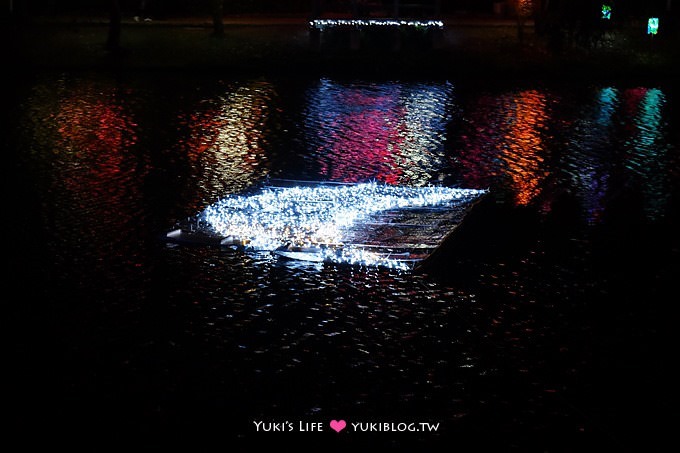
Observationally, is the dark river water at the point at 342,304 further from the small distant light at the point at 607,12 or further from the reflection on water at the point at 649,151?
the small distant light at the point at 607,12

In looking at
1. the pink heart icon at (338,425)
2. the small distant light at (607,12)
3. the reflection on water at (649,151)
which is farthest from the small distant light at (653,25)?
the pink heart icon at (338,425)

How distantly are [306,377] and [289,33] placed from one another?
68.7 feet

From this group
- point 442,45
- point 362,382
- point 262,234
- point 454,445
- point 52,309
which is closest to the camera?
point 454,445

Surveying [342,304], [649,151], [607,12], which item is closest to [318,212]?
[342,304]

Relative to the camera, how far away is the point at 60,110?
14.5 m

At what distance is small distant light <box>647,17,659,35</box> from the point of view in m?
23.2

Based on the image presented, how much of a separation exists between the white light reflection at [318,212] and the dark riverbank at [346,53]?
1039 cm

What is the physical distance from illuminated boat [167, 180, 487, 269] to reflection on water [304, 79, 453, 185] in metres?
0.72

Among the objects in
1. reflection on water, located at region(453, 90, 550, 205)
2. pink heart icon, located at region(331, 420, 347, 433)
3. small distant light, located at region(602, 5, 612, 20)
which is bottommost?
pink heart icon, located at region(331, 420, 347, 433)

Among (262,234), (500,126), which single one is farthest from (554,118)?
(262,234)

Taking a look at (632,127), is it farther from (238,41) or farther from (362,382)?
(238,41)

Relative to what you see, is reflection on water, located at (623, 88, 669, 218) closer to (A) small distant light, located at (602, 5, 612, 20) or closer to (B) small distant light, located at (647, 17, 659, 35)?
(A) small distant light, located at (602, 5, 612, 20)

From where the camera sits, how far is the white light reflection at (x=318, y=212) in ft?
25.6

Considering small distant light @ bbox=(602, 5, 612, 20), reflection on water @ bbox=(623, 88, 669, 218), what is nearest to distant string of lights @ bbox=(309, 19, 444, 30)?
small distant light @ bbox=(602, 5, 612, 20)
